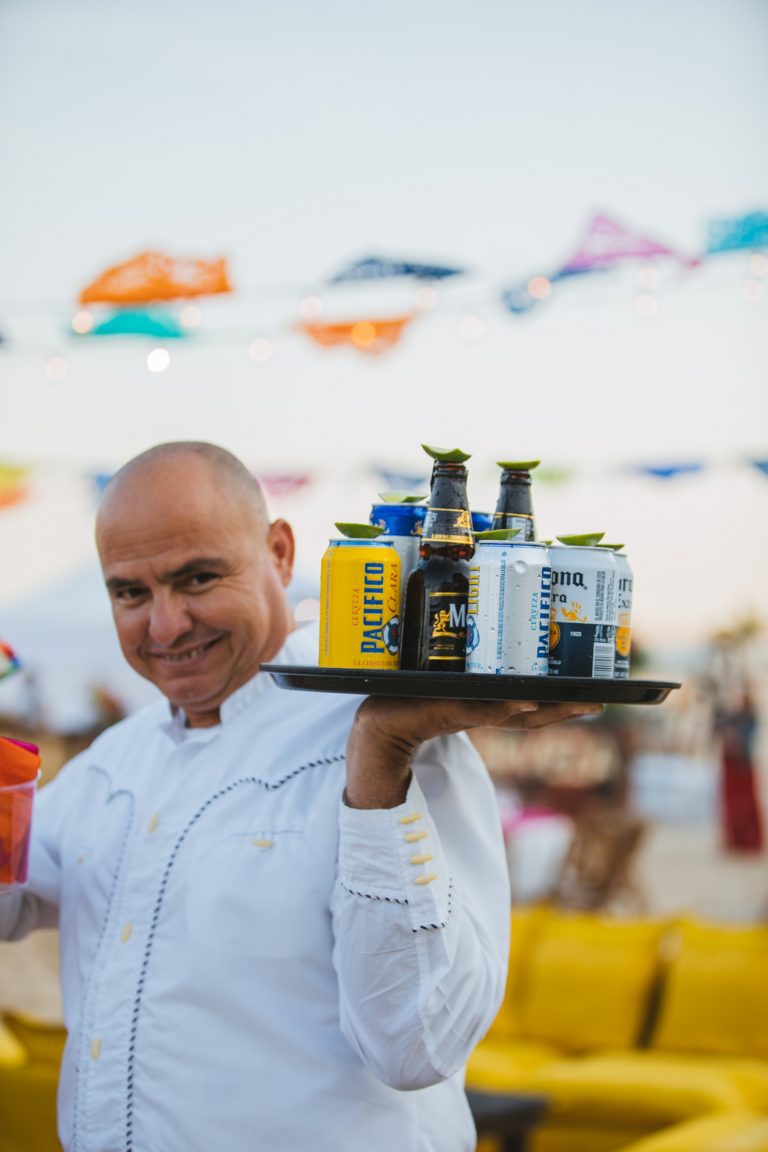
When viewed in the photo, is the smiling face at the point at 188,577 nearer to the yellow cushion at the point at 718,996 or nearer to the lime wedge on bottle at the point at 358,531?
the lime wedge on bottle at the point at 358,531

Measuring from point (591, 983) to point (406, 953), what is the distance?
449 cm

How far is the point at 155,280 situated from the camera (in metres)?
5.46

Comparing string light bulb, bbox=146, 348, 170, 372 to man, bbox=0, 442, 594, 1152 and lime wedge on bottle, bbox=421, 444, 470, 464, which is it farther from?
lime wedge on bottle, bbox=421, 444, 470, 464

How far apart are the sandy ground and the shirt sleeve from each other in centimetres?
669

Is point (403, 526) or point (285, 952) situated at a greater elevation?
point (403, 526)

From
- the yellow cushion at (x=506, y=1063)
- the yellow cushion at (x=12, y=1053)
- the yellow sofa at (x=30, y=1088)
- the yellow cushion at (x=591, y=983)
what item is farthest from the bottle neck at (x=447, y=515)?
the yellow cushion at (x=591, y=983)

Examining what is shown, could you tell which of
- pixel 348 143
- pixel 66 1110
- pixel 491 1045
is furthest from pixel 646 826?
pixel 66 1110

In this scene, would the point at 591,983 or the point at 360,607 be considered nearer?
the point at 360,607

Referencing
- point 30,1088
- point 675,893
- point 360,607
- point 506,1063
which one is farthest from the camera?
point 675,893

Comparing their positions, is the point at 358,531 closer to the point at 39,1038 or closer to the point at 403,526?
the point at 403,526

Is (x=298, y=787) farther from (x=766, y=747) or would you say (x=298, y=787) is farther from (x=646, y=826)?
(x=766, y=747)

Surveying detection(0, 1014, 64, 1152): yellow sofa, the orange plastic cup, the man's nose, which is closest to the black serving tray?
the man's nose

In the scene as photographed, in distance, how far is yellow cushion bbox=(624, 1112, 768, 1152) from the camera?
3826mm

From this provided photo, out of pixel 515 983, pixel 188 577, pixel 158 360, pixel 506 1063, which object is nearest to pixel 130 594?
pixel 188 577
